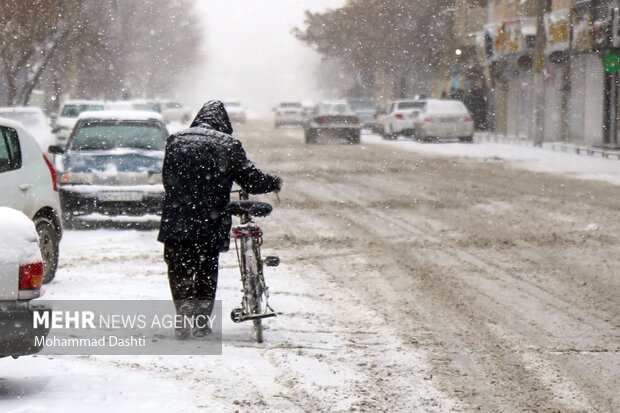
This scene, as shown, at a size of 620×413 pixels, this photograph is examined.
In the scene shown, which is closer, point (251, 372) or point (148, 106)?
point (251, 372)

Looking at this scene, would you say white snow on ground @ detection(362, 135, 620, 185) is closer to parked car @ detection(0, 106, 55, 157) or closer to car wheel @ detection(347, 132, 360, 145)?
car wheel @ detection(347, 132, 360, 145)

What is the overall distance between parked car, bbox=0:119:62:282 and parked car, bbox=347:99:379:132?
133ft

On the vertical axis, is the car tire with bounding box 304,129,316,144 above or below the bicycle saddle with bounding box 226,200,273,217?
below

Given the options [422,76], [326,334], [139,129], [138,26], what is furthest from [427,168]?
[138,26]

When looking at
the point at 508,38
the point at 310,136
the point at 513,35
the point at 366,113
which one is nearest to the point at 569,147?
the point at 513,35

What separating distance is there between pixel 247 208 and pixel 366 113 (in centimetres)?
4798

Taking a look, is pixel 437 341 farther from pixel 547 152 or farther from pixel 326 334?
pixel 547 152

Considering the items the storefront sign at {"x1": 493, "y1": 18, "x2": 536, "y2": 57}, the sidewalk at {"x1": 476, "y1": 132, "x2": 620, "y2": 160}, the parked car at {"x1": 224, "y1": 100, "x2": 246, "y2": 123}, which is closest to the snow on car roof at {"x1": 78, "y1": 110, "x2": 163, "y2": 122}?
the sidewalk at {"x1": 476, "y1": 132, "x2": 620, "y2": 160}

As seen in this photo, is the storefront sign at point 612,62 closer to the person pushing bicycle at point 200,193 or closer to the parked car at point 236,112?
the person pushing bicycle at point 200,193

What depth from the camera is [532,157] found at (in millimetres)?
30219

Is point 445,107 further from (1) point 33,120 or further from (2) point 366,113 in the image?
(1) point 33,120

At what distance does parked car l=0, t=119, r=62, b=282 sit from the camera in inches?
364

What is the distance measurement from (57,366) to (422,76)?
55967mm

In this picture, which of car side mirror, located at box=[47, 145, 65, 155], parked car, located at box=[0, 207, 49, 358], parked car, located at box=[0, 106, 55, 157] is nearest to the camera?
parked car, located at box=[0, 207, 49, 358]
